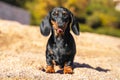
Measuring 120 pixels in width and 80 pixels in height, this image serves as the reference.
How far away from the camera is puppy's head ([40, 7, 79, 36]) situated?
8727 millimetres

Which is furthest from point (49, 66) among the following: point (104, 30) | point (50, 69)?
point (104, 30)

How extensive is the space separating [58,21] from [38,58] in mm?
2594

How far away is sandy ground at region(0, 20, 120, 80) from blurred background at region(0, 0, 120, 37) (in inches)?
348

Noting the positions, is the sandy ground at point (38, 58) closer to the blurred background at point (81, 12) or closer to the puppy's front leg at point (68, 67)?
the puppy's front leg at point (68, 67)

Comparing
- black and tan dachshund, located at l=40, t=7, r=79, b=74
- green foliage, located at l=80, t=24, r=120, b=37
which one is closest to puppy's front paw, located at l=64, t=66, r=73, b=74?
black and tan dachshund, located at l=40, t=7, r=79, b=74

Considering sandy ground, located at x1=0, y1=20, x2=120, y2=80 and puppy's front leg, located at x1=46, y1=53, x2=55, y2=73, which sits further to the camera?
puppy's front leg, located at x1=46, y1=53, x2=55, y2=73

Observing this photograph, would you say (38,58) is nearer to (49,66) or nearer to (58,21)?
(49,66)

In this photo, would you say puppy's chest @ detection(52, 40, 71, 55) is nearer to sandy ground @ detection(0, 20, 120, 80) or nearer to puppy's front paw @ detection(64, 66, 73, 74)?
puppy's front paw @ detection(64, 66, 73, 74)

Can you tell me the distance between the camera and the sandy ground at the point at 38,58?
846cm

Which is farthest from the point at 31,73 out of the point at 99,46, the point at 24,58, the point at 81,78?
the point at 99,46

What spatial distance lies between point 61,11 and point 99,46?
27.8 feet

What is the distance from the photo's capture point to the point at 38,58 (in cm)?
1115

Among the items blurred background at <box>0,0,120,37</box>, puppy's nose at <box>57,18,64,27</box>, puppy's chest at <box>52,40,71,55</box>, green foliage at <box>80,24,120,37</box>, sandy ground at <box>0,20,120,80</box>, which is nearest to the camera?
sandy ground at <box>0,20,120,80</box>

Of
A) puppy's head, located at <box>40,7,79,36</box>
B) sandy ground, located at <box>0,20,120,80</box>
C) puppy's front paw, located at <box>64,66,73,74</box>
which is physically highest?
puppy's head, located at <box>40,7,79,36</box>
